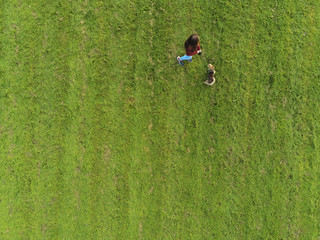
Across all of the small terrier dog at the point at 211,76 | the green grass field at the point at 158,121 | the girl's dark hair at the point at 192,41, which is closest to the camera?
the girl's dark hair at the point at 192,41

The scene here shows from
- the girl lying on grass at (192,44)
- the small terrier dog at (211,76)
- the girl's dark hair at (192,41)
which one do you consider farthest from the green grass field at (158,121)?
the girl's dark hair at (192,41)

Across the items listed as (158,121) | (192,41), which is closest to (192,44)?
(192,41)

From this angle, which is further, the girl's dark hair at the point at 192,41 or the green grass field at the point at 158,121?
the green grass field at the point at 158,121

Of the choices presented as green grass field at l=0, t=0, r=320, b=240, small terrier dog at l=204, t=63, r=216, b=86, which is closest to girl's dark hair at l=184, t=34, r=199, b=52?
small terrier dog at l=204, t=63, r=216, b=86

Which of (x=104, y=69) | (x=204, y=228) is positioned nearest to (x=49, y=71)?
(x=104, y=69)

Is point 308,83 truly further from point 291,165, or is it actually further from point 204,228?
point 204,228

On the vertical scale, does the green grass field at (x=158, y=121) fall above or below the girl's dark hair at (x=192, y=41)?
below

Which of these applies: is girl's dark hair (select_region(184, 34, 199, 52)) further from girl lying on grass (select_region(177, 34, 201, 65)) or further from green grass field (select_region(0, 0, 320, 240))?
green grass field (select_region(0, 0, 320, 240))

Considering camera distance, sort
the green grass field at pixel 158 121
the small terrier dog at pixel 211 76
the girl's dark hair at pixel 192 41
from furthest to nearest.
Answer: the green grass field at pixel 158 121
the small terrier dog at pixel 211 76
the girl's dark hair at pixel 192 41

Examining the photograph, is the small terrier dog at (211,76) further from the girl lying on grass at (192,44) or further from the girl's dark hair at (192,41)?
the girl's dark hair at (192,41)
